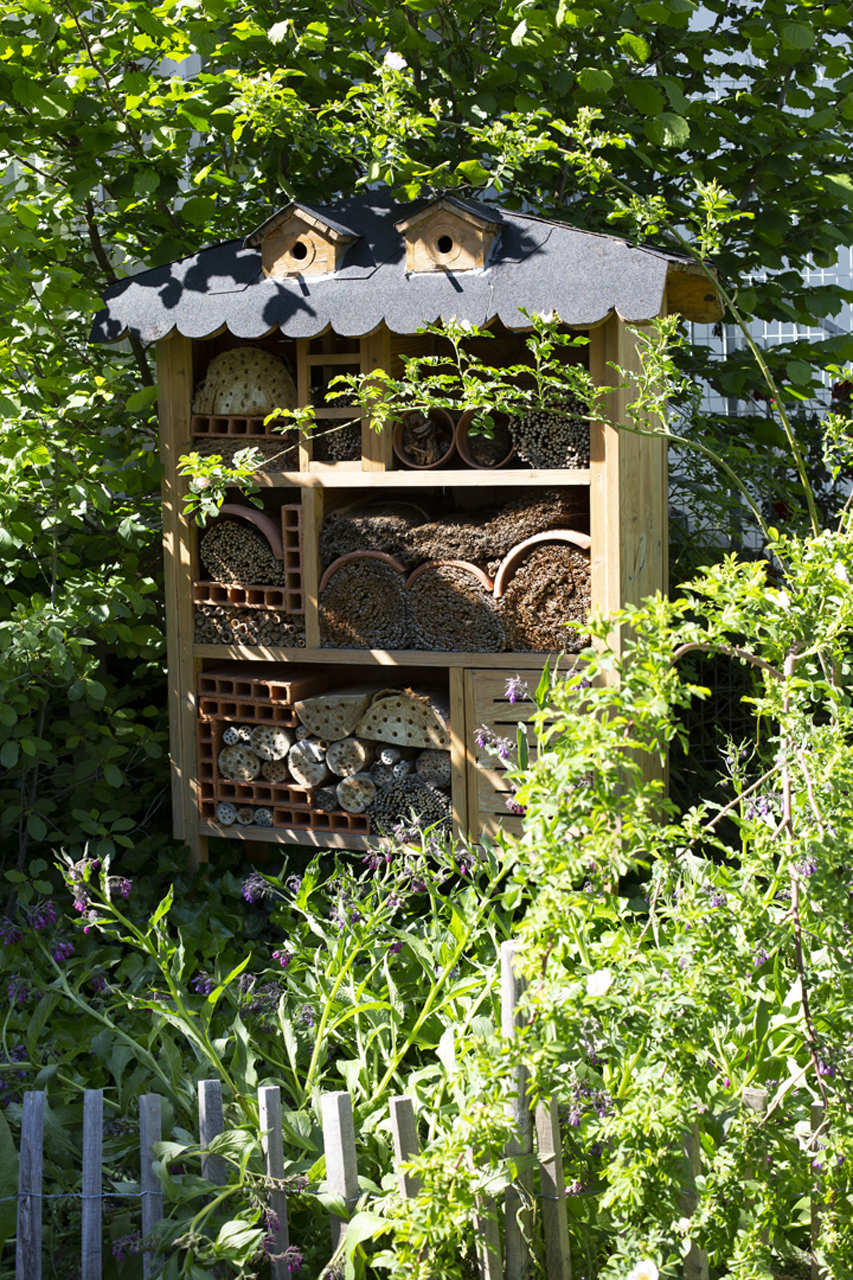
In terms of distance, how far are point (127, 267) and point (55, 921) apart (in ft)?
9.02

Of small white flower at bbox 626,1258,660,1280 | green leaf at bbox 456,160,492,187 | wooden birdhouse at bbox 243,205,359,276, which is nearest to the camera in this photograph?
small white flower at bbox 626,1258,660,1280

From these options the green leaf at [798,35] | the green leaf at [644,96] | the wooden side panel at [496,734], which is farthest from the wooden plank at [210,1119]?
the green leaf at [798,35]

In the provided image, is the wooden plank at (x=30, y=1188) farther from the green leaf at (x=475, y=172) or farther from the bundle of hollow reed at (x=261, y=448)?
the green leaf at (x=475, y=172)

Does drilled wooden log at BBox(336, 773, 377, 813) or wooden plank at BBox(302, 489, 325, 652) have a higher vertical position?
wooden plank at BBox(302, 489, 325, 652)

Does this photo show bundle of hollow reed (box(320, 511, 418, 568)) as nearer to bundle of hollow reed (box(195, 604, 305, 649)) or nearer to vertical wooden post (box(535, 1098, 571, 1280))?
bundle of hollow reed (box(195, 604, 305, 649))

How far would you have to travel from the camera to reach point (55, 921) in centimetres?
320

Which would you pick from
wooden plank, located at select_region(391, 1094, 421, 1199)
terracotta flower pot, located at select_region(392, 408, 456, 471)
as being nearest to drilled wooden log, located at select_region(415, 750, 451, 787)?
terracotta flower pot, located at select_region(392, 408, 456, 471)

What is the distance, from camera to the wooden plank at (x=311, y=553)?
10.9ft

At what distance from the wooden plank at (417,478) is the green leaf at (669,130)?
1110 millimetres

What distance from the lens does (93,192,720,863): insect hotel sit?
9.91 ft

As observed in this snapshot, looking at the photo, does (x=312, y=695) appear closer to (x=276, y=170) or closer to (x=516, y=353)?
(x=516, y=353)

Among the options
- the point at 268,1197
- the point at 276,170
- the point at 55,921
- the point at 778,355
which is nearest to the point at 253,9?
the point at 276,170

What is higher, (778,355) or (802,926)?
(778,355)

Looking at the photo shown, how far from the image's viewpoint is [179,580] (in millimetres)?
3504
